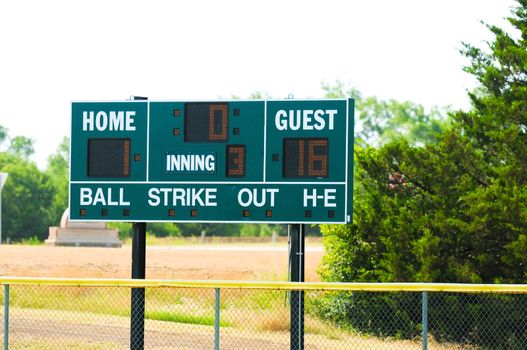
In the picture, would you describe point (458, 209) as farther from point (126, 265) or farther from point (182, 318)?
point (126, 265)

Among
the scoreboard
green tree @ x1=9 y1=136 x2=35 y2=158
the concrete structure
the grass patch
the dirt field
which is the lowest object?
the grass patch

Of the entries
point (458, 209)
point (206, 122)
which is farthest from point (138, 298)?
point (458, 209)

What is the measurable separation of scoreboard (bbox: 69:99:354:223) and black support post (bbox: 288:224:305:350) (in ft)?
1.12

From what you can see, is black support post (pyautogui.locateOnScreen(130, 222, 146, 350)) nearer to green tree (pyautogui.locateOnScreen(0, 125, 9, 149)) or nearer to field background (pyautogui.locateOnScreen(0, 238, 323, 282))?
field background (pyautogui.locateOnScreen(0, 238, 323, 282))

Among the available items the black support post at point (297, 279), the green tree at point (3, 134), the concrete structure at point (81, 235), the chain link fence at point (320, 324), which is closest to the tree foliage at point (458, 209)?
the chain link fence at point (320, 324)

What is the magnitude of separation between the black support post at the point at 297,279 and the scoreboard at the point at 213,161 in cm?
34

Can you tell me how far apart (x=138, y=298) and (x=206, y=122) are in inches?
116

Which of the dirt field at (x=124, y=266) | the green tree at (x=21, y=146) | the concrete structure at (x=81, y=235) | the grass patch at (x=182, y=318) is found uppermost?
the green tree at (x=21, y=146)

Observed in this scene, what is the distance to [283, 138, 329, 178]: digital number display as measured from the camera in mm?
15477

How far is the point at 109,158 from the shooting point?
640 inches

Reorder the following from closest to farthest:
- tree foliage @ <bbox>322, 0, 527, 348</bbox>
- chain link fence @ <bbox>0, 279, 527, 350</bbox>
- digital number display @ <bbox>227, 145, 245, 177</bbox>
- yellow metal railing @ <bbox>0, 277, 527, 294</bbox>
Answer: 1. yellow metal railing @ <bbox>0, 277, 527, 294</bbox>
2. digital number display @ <bbox>227, 145, 245, 177</bbox>
3. chain link fence @ <bbox>0, 279, 527, 350</bbox>
4. tree foliage @ <bbox>322, 0, 527, 348</bbox>

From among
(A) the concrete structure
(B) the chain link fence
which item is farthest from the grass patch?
(A) the concrete structure

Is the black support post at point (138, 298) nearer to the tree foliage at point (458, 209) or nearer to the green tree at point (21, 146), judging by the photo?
the tree foliage at point (458, 209)

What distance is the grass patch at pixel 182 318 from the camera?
20.8 m
